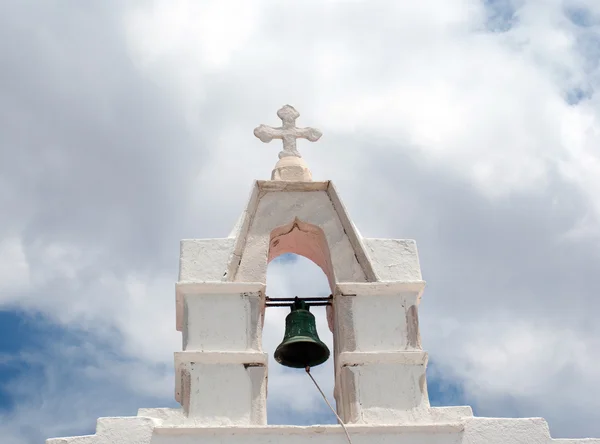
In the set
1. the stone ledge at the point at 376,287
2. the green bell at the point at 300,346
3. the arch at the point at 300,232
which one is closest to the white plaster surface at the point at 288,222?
the arch at the point at 300,232

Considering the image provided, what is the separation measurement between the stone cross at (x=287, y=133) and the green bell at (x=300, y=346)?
4.75 ft

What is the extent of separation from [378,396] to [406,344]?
1.56ft

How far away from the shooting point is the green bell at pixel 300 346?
23.9ft

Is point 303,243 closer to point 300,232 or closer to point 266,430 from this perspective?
point 300,232

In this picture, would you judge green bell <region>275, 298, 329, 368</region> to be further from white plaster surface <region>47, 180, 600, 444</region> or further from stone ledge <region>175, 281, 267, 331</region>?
stone ledge <region>175, 281, 267, 331</region>

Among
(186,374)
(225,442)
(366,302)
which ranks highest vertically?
(366,302)

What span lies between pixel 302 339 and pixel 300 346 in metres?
0.18

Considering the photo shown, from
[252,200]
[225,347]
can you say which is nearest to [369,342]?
[225,347]

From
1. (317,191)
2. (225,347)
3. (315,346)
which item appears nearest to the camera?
(225,347)

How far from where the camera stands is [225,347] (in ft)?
22.3

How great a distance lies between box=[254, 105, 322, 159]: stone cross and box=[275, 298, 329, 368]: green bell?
4.75ft

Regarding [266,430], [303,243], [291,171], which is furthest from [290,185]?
[266,430]

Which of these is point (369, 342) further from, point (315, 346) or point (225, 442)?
point (225, 442)

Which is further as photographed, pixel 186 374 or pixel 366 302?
pixel 366 302
